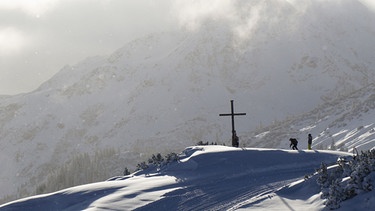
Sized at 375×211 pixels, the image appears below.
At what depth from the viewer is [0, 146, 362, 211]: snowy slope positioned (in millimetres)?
15820

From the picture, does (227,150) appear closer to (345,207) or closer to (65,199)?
(65,199)

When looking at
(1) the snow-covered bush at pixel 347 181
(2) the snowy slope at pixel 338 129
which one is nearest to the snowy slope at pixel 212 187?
A: (1) the snow-covered bush at pixel 347 181

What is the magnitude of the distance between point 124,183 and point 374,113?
84544mm

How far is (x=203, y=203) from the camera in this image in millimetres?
16438

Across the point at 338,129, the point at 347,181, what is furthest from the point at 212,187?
the point at 338,129

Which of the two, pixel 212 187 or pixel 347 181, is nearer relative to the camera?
pixel 347 181

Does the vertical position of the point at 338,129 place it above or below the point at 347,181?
above

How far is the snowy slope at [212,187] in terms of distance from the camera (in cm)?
1582

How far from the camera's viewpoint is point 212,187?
59.9 feet

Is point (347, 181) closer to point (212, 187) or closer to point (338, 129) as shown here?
point (212, 187)

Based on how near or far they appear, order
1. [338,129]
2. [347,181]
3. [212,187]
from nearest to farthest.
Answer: [347,181] → [212,187] → [338,129]

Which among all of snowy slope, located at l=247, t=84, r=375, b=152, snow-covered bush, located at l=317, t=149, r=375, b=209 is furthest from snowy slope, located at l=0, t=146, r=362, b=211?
snowy slope, located at l=247, t=84, r=375, b=152

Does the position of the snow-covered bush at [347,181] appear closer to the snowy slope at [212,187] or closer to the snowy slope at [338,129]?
the snowy slope at [212,187]

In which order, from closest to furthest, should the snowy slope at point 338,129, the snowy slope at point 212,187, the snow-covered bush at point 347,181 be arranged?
the snow-covered bush at point 347,181 → the snowy slope at point 212,187 → the snowy slope at point 338,129
